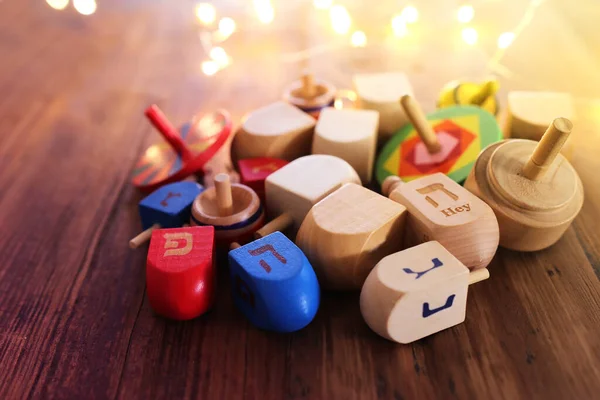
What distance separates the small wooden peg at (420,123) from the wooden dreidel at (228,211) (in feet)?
0.98

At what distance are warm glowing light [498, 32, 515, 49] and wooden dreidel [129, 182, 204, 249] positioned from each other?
95cm

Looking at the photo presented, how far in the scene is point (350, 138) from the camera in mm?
Result: 912

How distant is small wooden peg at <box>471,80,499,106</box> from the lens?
1.05 metres

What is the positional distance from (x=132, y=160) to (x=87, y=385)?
0.54 meters

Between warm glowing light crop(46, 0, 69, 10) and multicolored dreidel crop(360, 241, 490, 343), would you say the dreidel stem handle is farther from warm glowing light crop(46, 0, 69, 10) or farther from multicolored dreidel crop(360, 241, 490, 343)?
warm glowing light crop(46, 0, 69, 10)

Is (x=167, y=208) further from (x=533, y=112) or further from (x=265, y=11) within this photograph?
(x=265, y=11)

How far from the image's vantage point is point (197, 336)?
715 mm

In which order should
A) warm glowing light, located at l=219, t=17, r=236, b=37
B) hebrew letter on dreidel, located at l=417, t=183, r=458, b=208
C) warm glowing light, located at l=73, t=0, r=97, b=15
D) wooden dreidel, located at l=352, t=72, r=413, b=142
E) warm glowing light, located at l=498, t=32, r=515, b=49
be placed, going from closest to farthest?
1. hebrew letter on dreidel, located at l=417, t=183, r=458, b=208
2. wooden dreidel, located at l=352, t=72, r=413, b=142
3. warm glowing light, located at l=498, t=32, r=515, b=49
4. warm glowing light, located at l=219, t=17, r=236, b=37
5. warm glowing light, located at l=73, t=0, r=97, b=15

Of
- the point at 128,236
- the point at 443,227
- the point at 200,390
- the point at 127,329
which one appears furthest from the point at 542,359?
the point at 128,236

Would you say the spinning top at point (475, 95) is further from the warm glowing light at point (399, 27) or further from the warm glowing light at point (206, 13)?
the warm glowing light at point (206, 13)

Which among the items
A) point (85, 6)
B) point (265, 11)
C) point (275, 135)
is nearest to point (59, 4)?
point (85, 6)

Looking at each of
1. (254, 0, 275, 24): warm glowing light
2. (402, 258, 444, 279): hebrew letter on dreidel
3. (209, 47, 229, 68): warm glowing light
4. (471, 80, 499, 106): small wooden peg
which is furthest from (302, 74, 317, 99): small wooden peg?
(254, 0, 275, 24): warm glowing light

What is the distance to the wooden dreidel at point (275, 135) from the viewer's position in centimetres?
96

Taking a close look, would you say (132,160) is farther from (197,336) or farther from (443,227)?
(443,227)
